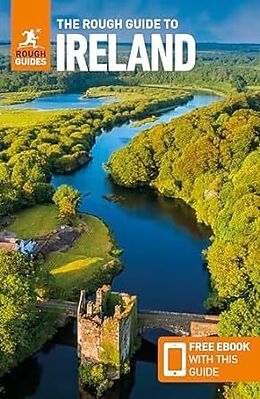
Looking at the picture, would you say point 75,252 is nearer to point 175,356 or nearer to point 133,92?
point 175,356

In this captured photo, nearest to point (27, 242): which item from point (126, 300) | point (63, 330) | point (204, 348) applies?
point (63, 330)

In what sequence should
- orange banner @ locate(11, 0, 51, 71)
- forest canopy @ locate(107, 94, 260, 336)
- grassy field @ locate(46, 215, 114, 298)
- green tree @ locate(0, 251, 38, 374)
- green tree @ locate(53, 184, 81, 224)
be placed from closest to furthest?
orange banner @ locate(11, 0, 51, 71) → green tree @ locate(0, 251, 38, 374) → forest canopy @ locate(107, 94, 260, 336) → grassy field @ locate(46, 215, 114, 298) → green tree @ locate(53, 184, 81, 224)

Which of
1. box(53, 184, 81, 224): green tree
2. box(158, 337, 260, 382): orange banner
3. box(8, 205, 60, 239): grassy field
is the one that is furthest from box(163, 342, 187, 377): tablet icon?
box(53, 184, 81, 224): green tree


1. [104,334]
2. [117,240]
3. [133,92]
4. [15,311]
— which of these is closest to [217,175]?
[117,240]

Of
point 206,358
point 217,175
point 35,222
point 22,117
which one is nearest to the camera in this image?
point 206,358

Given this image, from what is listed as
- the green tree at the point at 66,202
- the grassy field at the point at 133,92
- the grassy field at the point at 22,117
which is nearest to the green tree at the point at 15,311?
the green tree at the point at 66,202

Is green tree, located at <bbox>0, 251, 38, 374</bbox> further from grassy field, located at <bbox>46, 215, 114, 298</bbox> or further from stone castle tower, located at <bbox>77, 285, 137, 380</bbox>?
grassy field, located at <bbox>46, 215, 114, 298</bbox>
